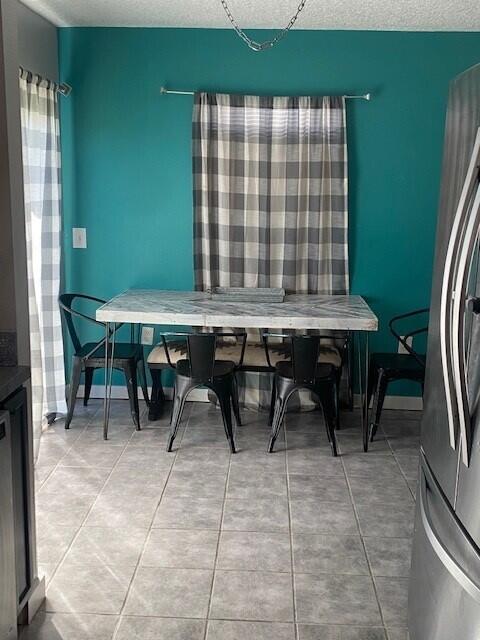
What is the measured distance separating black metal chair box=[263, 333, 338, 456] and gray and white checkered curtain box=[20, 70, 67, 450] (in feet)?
4.32

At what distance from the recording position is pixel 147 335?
4617 mm

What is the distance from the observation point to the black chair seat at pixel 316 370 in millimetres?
3817

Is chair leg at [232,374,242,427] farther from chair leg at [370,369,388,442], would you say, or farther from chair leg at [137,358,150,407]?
chair leg at [370,369,388,442]

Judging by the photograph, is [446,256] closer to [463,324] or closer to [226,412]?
[463,324]

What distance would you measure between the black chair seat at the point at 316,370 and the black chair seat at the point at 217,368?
273 mm

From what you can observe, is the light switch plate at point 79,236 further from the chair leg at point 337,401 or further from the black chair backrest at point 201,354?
the chair leg at point 337,401

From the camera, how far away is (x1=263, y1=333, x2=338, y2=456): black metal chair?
365 centimetres

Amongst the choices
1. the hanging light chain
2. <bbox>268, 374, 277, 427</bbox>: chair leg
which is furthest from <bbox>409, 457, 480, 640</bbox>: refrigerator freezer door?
the hanging light chain

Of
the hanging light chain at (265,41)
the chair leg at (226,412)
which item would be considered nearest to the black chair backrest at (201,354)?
the chair leg at (226,412)

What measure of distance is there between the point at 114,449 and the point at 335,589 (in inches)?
67.3

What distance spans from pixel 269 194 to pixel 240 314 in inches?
39.8

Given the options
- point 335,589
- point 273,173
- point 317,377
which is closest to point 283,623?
point 335,589

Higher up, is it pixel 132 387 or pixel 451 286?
A: pixel 451 286

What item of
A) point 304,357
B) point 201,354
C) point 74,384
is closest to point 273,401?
point 304,357
